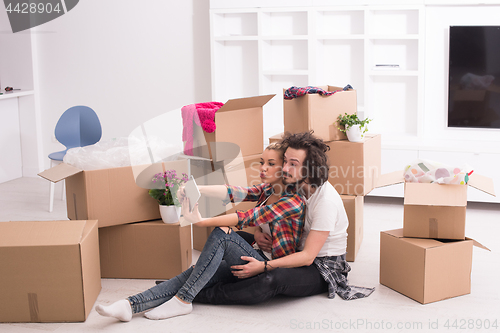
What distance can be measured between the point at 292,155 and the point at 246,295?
0.60 m

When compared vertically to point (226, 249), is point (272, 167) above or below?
above

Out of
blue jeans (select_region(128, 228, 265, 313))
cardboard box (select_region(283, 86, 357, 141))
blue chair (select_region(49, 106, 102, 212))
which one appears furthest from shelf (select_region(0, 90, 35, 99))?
blue jeans (select_region(128, 228, 265, 313))

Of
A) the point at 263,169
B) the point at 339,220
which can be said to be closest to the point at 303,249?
the point at 339,220

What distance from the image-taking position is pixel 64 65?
4.61 m

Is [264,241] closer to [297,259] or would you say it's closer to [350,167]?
[297,259]

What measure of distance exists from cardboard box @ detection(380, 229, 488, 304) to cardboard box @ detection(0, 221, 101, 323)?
1.32m

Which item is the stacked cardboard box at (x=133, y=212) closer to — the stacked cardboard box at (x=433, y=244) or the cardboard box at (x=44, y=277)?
the cardboard box at (x=44, y=277)

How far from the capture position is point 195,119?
8.62 feet

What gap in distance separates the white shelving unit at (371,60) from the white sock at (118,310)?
7.48 feet

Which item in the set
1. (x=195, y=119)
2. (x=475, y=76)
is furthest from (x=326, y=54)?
(x=195, y=119)

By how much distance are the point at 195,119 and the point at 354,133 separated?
0.84 metres

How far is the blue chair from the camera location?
3626 mm

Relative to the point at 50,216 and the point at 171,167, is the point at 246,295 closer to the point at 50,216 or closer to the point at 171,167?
the point at 171,167

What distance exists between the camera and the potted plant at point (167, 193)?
7.81ft
